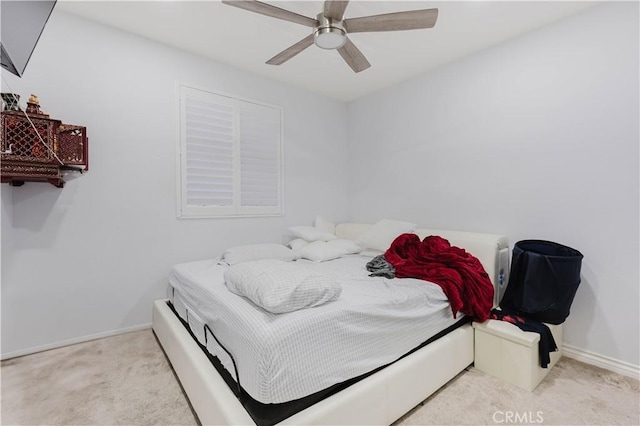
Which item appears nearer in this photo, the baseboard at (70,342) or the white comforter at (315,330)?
the white comforter at (315,330)

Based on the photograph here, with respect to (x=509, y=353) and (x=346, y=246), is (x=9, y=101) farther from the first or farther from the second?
(x=509, y=353)

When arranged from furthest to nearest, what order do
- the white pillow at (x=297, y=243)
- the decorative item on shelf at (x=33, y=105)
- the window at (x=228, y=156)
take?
the white pillow at (x=297, y=243), the window at (x=228, y=156), the decorative item on shelf at (x=33, y=105)

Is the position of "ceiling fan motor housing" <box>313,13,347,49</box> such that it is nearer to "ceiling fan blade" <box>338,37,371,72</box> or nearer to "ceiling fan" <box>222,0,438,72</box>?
"ceiling fan" <box>222,0,438,72</box>

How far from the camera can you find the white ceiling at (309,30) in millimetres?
2197

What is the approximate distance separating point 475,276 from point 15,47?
3018 millimetres

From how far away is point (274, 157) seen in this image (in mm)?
3531

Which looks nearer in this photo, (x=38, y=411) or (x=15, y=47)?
(x=15, y=47)

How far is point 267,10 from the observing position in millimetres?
1749

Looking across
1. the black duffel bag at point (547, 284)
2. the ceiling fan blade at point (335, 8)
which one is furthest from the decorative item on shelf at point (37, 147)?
the black duffel bag at point (547, 284)

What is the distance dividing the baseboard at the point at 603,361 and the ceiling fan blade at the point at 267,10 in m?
3.14

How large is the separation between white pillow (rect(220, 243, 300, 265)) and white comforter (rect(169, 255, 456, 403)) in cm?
39

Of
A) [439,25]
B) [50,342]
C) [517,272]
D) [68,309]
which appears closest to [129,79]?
[68,309]

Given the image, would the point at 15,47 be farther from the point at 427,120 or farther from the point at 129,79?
the point at 427,120

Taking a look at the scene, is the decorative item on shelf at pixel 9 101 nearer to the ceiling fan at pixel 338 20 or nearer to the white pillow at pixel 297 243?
the ceiling fan at pixel 338 20
